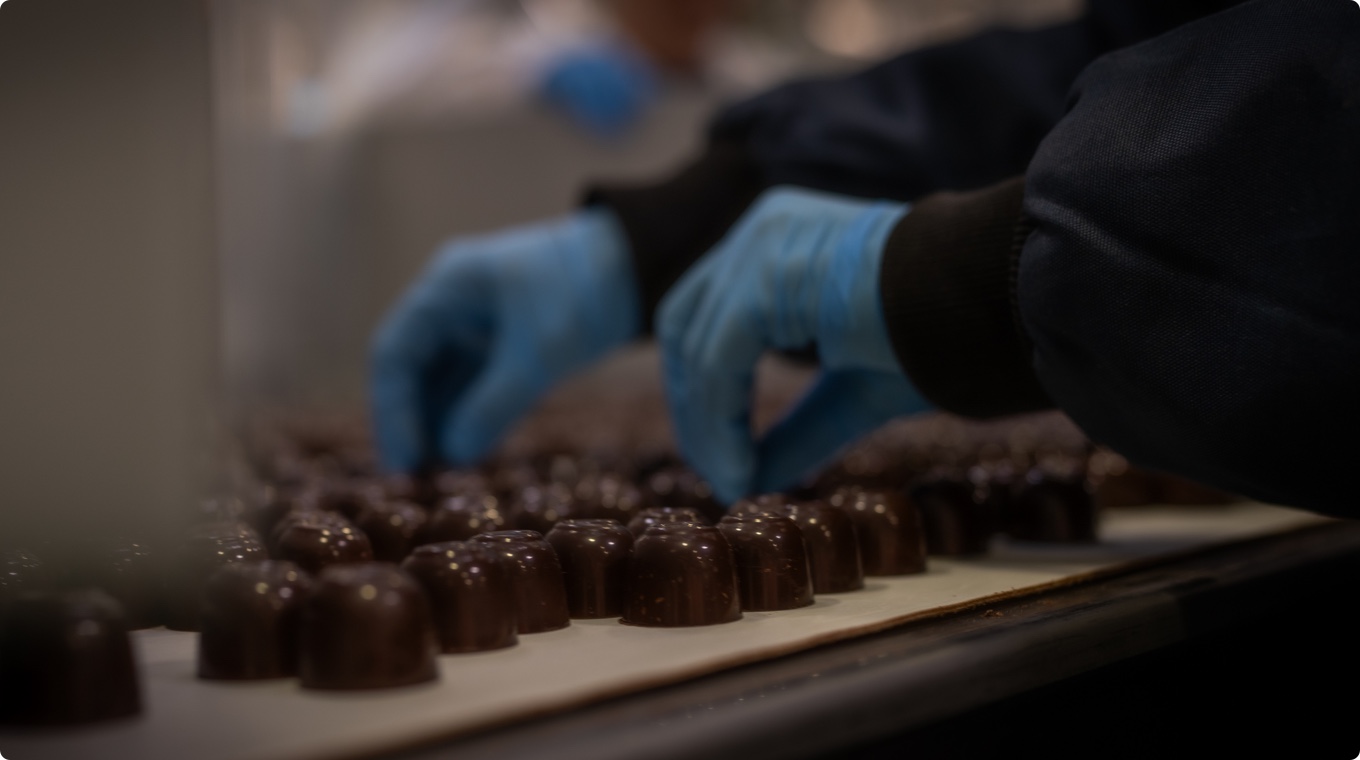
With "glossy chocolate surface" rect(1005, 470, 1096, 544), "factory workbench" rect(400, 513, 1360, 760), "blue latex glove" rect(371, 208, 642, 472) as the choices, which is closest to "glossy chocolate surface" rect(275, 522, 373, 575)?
"factory workbench" rect(400, 513, 1360, 760)

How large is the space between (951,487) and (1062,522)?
141 mm

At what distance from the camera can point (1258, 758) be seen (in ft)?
3.45


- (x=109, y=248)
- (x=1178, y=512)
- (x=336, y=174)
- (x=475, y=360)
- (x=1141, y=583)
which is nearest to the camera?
(x=109, y=248)

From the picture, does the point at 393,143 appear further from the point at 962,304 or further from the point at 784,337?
the point at 962,304

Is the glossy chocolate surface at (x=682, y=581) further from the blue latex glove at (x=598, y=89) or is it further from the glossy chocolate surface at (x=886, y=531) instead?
the blue latex glove at (x=598, y=89)

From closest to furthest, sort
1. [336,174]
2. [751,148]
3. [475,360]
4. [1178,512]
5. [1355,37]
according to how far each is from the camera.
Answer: [1355,37] < [1178,512] < [751,148] < [475,360] < [336,174]

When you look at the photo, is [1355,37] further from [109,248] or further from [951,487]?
[109,248]

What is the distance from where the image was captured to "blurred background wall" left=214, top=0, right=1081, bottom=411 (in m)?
4.01

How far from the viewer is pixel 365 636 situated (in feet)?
2.23

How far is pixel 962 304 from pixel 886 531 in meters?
0.24

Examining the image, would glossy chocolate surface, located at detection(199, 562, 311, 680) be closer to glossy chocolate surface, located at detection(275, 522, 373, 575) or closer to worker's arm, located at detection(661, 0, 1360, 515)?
glossy chocolate surface, located at detection(275, 522, 373, 575)

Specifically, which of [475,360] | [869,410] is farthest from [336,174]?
[869,410]

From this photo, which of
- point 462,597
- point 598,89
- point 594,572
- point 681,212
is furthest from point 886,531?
point 598,89

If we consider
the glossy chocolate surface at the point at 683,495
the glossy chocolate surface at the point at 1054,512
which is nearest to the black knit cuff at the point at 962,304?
the glossy chocolate surface at the point at 1054,512
